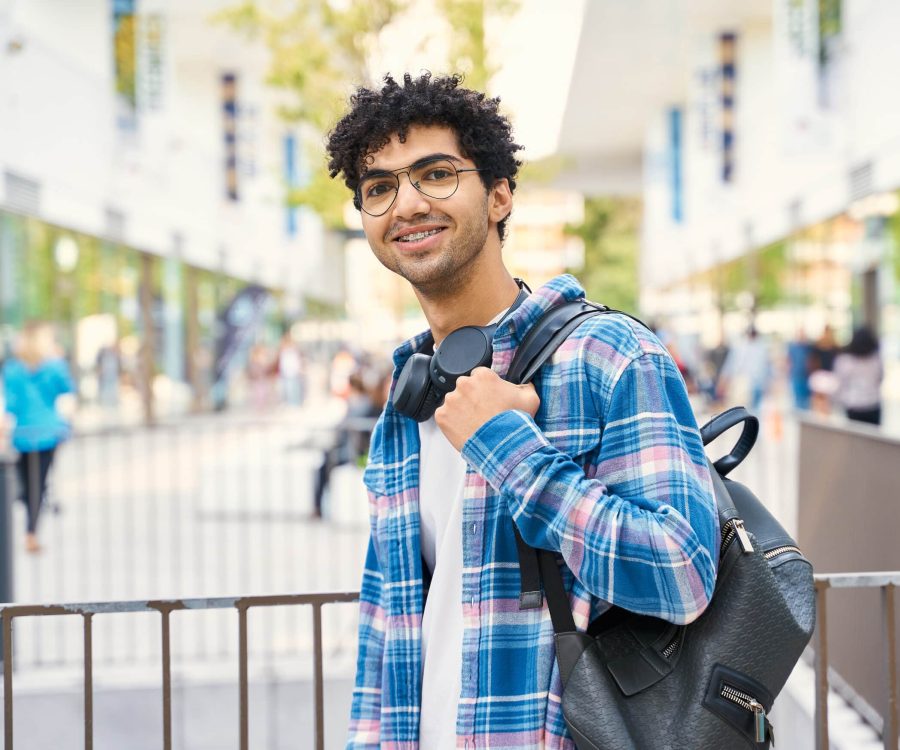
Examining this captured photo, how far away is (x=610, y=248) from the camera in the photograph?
44.2 meters

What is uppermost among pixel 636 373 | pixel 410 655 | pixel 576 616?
pixel 636 373

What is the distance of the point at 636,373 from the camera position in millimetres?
1401

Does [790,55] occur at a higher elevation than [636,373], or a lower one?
higher

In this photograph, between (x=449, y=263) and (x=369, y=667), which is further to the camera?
(x=369, y=667)

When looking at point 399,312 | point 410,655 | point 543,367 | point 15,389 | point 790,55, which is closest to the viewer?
point 543,367

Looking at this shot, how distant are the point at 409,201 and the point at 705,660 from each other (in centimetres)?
83

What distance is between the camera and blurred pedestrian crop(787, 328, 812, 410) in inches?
662

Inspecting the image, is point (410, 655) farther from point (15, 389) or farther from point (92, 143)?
point (92, 143)

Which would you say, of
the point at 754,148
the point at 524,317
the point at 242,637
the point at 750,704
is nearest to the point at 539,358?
the point at 524,317

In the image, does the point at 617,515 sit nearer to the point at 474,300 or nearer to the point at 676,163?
the point at 474,300

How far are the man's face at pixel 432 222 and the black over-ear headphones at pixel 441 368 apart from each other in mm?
106

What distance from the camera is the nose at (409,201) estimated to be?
5.34 ft

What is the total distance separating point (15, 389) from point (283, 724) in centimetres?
483

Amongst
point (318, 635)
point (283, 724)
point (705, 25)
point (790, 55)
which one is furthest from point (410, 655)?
point (705, 25)
